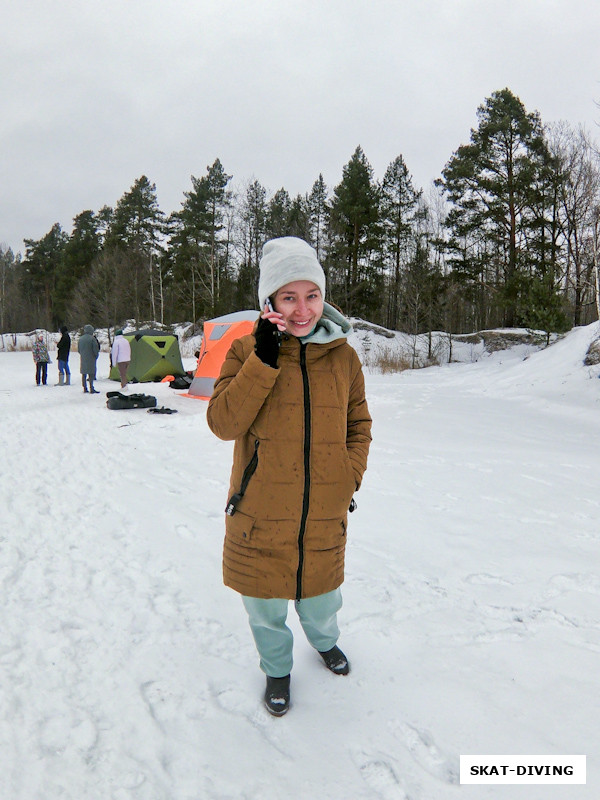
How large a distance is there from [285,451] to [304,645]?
1178 mm

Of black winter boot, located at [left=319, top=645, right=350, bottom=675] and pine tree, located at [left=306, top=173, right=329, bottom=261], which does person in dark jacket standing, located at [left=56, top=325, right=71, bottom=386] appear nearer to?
black winter boot, located at [left=319, top=645, right=350, bottom=675]

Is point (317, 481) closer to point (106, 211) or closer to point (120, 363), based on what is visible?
point (120, 363)

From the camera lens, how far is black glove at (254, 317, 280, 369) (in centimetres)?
167

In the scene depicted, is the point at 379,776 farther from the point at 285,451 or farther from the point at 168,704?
the point at 285,451

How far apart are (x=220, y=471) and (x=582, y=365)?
31.9 ft

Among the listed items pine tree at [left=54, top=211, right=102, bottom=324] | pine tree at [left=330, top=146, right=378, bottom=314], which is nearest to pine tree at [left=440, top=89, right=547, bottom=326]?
pine tree at [left=330, top=146, right=378, bottom=314]

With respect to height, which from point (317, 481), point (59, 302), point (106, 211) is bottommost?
point (317, 481)

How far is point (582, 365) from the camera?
1102cm

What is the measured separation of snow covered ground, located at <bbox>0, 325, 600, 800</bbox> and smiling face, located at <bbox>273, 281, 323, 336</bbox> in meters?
1.58

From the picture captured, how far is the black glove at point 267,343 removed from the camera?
1.67 m

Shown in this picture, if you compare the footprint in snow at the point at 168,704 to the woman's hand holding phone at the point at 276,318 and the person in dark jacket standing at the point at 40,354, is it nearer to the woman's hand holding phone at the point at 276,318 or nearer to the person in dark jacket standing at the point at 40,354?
the woman's hand holding phone at the point at 276,318

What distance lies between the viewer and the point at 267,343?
1.67m

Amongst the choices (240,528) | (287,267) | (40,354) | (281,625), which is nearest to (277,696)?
(281,625)

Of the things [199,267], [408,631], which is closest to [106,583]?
[408,631]
